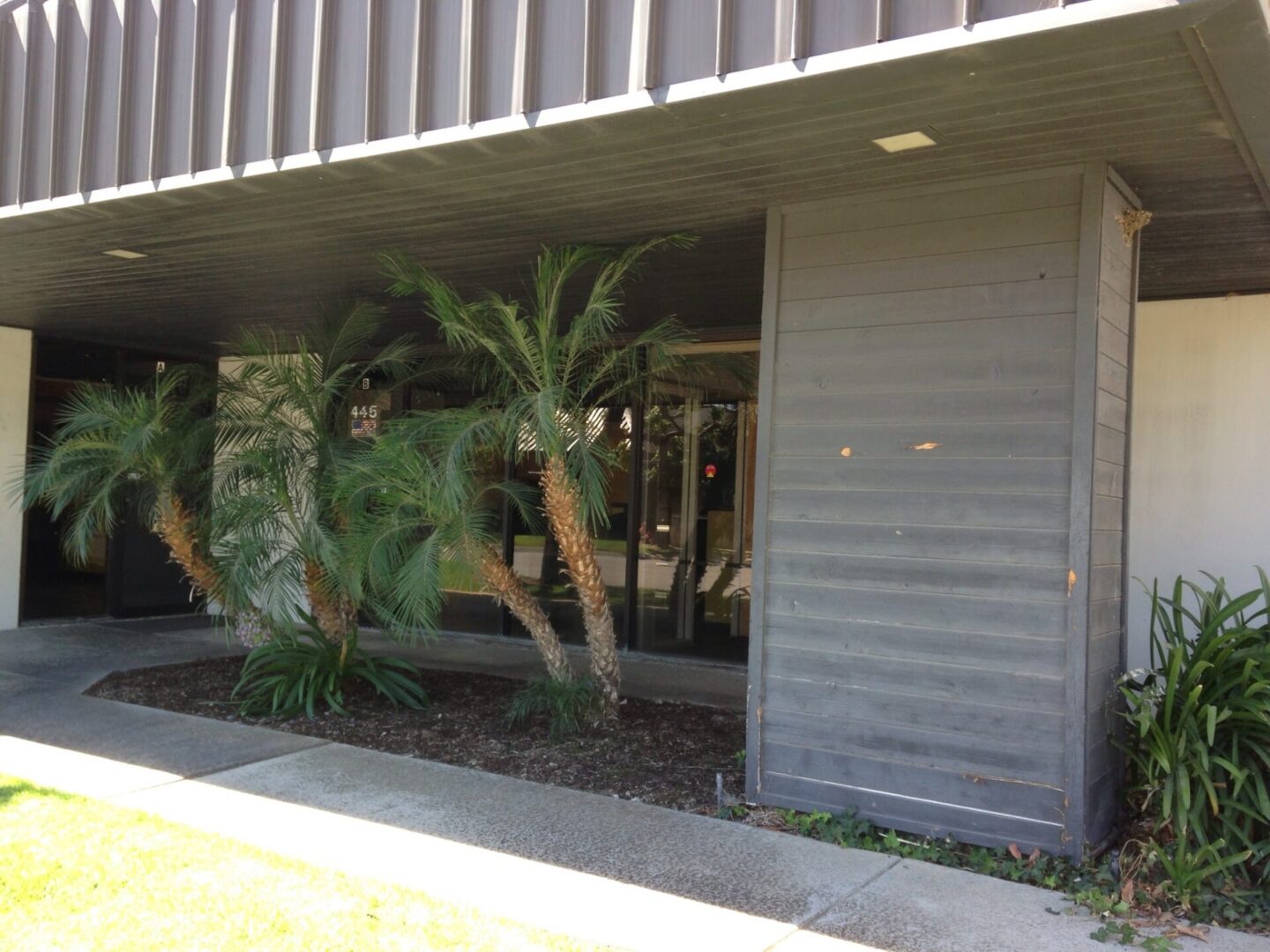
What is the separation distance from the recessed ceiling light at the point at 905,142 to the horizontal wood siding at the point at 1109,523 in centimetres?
82

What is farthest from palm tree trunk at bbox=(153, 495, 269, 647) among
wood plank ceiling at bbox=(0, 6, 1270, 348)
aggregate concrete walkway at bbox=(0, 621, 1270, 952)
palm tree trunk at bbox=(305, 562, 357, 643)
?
wood plank ceiling at bbox=(0, 6, 1270, 348)

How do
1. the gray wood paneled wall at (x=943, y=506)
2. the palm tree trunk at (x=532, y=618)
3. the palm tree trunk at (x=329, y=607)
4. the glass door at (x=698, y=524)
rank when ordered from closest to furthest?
the gray wood paneled wall at (x=943, y=506), the palm tree trunk at (x=532, y=618), the palm tree trunk at (x=329, y=607), the glass door at (x=698, y=524)

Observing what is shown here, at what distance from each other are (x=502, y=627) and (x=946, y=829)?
6.60 m

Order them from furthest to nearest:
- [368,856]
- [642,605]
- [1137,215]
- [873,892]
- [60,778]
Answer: [642,605]
[60,778]
[1137,215]
[368,856]
[873,892]

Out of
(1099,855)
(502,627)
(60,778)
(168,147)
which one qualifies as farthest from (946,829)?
(502,627)

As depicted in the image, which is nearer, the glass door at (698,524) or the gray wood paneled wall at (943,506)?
the gray wood paneled wall at (943,506)

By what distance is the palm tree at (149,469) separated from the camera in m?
7.79

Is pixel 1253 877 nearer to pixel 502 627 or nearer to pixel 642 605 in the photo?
pixel 642 605

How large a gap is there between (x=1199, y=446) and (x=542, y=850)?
5015 mm

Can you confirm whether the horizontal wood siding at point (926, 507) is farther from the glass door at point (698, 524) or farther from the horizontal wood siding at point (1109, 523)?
the glass door at point (698, 524)

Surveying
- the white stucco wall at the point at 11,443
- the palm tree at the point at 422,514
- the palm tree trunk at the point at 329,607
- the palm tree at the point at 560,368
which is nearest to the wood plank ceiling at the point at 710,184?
the palm tree at the point at 560,368

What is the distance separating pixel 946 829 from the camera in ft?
15.6

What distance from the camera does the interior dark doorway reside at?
434 inches

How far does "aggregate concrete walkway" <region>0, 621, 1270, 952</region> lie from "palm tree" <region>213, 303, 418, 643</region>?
111 centimetres
